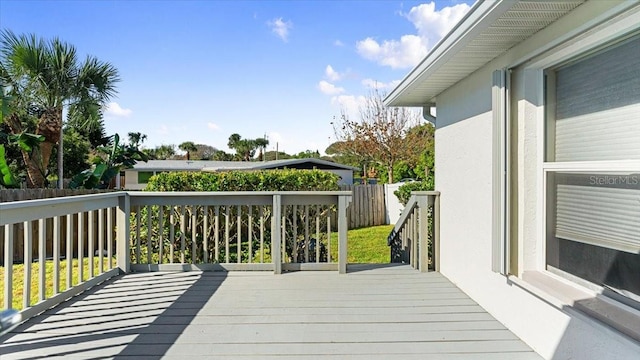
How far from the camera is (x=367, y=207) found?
42.7 ft

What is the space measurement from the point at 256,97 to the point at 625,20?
1846 cm

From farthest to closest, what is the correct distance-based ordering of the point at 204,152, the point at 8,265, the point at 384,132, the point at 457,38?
the point at 204,152, the point at 384,132, the point at 8,265, the point at 457,38

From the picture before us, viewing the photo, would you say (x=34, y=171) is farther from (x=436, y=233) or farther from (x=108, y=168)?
(x=436, y=233)

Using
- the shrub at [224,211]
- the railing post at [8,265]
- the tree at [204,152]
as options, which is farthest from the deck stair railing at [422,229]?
the tree at [204,152]

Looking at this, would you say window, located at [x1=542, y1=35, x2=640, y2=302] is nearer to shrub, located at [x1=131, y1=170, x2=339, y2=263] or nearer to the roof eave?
the roof eave

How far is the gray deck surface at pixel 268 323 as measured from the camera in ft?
A: 8.32

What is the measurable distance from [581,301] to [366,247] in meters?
7.04

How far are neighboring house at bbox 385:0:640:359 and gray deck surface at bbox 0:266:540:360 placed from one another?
429 mm

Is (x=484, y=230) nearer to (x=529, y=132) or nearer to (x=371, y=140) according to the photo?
(x=529, y=132)

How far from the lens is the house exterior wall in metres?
2.25

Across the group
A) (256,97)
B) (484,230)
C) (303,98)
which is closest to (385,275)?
(484,230)

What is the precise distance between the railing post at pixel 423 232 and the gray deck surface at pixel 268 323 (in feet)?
1.17

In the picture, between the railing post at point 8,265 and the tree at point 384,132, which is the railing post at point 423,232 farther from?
the tree at point 384,132

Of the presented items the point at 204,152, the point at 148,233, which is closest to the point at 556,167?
the point at 148,233
